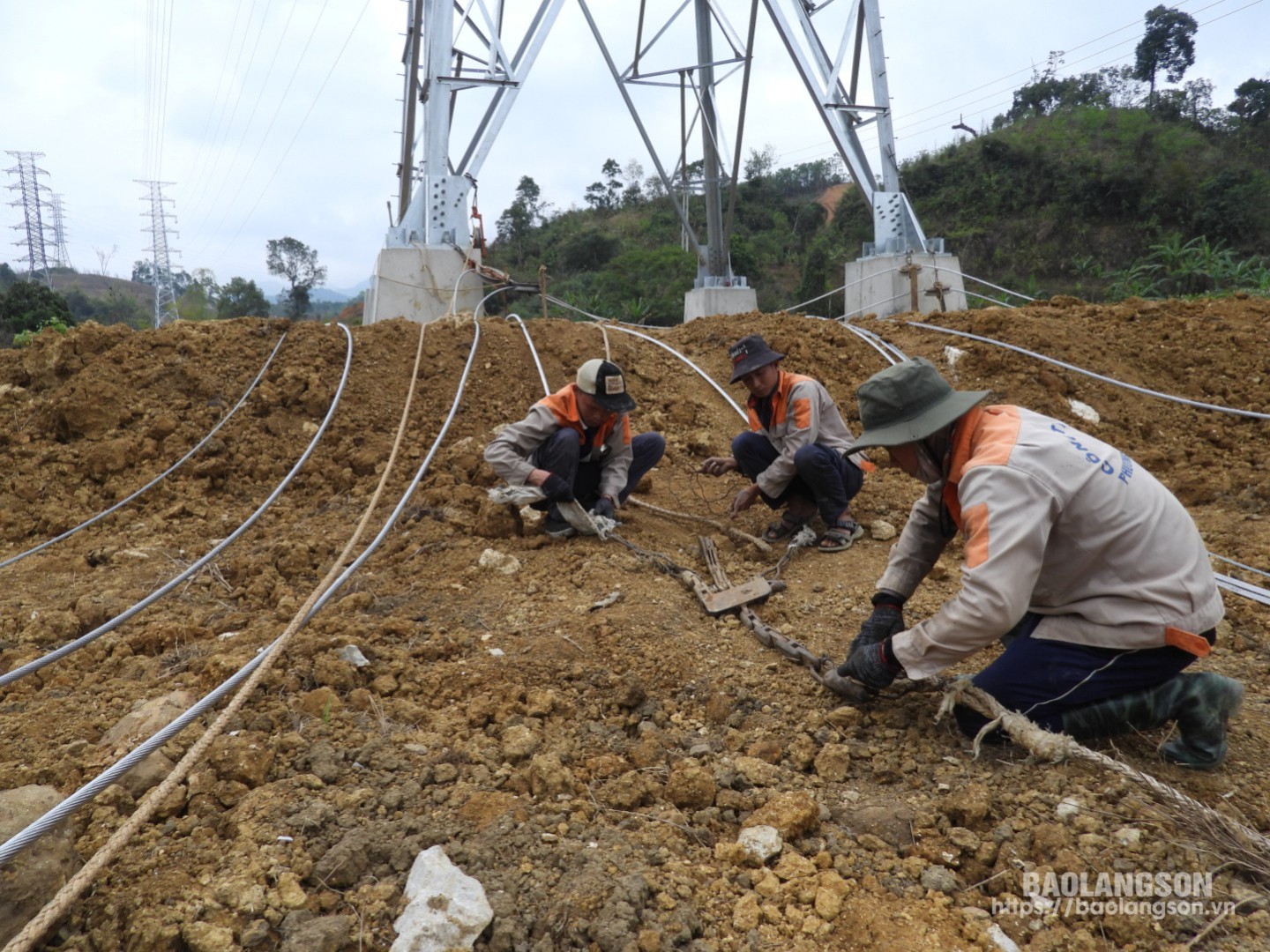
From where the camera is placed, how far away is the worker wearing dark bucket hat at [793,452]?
3.82 metres

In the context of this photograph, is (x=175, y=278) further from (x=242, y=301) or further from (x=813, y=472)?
(x=813, y=472)

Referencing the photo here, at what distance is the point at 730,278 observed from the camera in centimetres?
1052

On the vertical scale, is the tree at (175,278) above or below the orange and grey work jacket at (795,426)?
above

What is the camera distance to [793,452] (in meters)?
3.85

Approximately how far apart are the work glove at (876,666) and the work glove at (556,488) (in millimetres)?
1873

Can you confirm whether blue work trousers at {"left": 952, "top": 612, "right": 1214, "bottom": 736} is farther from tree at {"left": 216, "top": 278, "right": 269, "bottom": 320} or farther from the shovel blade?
tree at {"left": 216, "top": 278, "right": 269, "bottom": 320}

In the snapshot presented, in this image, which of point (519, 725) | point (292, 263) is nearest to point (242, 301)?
point (292, 263)

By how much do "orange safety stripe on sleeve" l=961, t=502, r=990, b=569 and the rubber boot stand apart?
0.55 m

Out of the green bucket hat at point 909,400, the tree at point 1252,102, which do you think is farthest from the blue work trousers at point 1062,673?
the tree at point 1252,102

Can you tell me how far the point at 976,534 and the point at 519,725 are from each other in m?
1.32

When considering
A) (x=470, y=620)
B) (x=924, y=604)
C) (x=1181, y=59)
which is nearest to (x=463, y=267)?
(x=470, y=620)

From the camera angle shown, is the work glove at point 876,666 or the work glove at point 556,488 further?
the work glove at point 556,488

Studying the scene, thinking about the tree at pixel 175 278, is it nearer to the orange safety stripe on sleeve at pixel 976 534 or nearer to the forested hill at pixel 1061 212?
the forested hill at pixel 1061 212

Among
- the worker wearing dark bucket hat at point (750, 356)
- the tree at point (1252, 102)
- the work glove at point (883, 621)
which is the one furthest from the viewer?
the tree at point (1252, 102)
